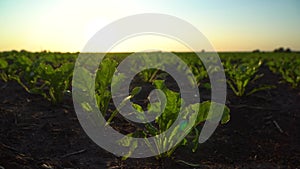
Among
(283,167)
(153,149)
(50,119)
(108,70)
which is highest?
(108,70)

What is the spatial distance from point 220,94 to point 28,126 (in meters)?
3.46

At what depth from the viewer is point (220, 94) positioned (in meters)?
5.77

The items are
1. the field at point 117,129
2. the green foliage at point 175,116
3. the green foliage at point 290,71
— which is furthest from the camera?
the green foliage at point 290,71

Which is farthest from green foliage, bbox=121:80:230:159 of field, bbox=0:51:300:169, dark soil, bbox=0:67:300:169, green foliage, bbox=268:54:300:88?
green foliage, bbox=268:54:300:88

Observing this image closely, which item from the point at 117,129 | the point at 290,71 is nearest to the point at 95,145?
the point at 117,129

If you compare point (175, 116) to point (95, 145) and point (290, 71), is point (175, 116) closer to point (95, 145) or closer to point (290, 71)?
point (95, 145)

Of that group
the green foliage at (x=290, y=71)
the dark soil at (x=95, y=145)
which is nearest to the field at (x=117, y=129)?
the dark soil at (x=95, y=145)

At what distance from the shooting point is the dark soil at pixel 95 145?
259cm

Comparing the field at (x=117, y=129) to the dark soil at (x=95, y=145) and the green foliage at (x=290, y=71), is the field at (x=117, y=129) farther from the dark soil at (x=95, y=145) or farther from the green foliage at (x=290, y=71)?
the green foliage at (x=290, y=71)

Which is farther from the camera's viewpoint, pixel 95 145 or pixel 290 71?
pixel 290 71

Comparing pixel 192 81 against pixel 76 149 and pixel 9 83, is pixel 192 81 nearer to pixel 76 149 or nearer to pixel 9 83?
pixel 9 83

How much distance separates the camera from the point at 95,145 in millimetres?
2955

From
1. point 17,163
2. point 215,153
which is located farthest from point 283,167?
point 17,163

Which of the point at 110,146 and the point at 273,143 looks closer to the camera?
the point at 110,146
